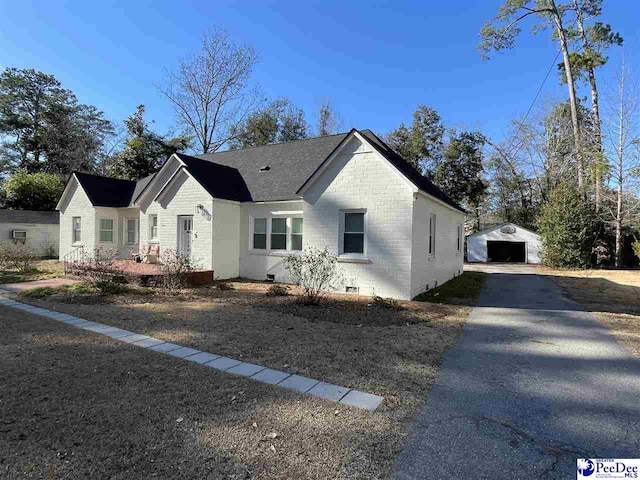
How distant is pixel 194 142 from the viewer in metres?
35.5

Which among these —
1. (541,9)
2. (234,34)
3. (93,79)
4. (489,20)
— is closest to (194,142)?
(234,34)

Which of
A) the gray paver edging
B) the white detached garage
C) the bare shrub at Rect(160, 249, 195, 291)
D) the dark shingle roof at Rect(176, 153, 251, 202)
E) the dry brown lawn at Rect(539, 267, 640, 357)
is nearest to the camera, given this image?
the gray paver edging

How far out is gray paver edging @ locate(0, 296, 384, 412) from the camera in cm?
409

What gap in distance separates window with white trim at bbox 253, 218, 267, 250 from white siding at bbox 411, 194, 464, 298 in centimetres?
625

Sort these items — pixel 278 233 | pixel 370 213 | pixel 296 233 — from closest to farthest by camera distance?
1. pixel 370 213
2. pixel 296 233
3. pixel 278 233

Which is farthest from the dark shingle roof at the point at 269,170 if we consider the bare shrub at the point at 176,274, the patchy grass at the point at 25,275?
the patchy grass at the point at 25,275

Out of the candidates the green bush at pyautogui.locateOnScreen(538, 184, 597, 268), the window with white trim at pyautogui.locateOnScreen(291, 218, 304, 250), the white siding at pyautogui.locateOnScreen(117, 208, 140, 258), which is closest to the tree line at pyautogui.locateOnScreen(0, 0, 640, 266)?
the green bush at pyautogui.locateOnScreen(538, 184, 597, 268)


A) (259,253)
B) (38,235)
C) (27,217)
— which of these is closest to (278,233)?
(259,253)

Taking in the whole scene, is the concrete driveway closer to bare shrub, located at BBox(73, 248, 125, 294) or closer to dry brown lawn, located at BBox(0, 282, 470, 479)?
dry brown lawn, located at BBox(0, 282, 470, 479)

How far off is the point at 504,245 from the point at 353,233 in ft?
96.2

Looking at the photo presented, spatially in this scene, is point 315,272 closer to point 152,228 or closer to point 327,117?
point 152,228

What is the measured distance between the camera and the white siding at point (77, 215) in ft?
65.9

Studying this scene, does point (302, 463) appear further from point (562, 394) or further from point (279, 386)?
point (562, 394)

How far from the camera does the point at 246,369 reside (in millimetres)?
4914
